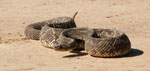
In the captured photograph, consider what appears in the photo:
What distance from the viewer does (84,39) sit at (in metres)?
12.1

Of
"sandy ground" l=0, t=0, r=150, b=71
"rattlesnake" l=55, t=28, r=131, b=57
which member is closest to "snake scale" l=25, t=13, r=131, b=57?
"rattlesnake" l=55, t=28, r=131, b=57

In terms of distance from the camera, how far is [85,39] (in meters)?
11.8

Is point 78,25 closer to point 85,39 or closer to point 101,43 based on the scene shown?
point 85,39

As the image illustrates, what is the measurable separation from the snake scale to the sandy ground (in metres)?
0.20

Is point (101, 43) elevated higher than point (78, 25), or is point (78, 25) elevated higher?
point (101, 43)

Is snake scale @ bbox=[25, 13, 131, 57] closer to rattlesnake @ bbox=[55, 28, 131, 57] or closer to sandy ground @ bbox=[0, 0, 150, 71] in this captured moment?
rattlesnake @ bbox=[55, 28, 131, 57]

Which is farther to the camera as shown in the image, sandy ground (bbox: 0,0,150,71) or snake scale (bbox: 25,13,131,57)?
snake scale (bbox: 25,13,131,57)

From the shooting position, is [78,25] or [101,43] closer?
[101,43]

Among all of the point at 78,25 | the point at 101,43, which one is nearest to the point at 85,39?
the point at 101,43

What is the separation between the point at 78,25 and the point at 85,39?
4.48 metres

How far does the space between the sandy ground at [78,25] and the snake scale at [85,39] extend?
0.65 feet

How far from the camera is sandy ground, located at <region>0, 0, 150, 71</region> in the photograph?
10.7 metres

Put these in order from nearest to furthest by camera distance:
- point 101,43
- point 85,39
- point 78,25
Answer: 1. point 101,43
2. point 85,39
3. point 78,25

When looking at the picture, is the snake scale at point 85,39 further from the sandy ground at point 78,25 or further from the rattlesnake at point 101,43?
the sandy ground at point 78,25
